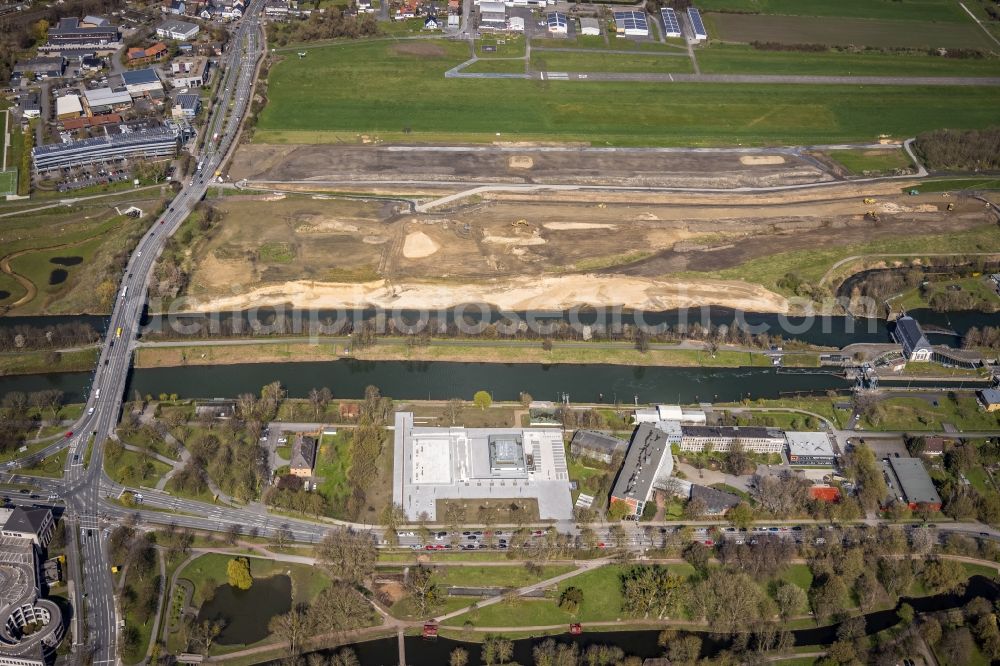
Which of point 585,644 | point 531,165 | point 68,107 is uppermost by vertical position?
point 68,107

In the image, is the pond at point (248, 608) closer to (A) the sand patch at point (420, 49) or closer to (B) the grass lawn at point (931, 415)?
(B) the grass lawn at point (931, 415)

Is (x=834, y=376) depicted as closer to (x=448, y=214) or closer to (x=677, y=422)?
(x=677, y=422)

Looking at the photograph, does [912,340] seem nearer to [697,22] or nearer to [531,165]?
[531,165]

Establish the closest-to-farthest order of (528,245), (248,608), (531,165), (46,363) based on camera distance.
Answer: (248,608), (46,363), (528,245), (531,165)

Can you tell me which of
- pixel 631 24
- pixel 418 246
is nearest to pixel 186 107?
pixel 418 246

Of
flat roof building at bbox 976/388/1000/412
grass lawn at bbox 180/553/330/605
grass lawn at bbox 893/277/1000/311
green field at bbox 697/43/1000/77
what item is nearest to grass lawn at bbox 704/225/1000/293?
grass lawn at bbox 893/277/1000/311

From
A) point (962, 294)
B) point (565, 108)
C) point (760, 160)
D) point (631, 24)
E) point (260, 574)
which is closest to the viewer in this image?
point (260, 574)

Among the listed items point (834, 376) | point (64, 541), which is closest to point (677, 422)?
point (834, 376)
